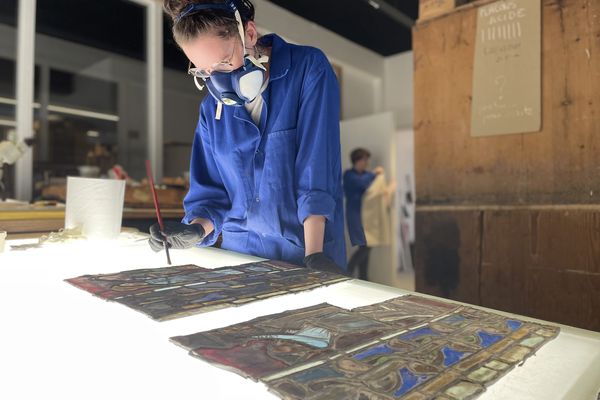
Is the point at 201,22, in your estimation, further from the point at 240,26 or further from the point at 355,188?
the point at 355,188

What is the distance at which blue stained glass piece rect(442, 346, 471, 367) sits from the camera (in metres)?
0.48

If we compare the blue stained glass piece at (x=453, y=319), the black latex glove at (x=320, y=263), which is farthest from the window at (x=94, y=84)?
the blue stained glass piece at (x=453, y=319)

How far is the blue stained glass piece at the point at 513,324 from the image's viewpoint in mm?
591

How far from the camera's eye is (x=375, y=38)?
5.21 metres

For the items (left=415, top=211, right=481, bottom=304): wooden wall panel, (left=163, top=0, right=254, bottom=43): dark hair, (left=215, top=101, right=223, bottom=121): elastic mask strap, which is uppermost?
(left=163, top=0, right=254, bottom=43): dark hair

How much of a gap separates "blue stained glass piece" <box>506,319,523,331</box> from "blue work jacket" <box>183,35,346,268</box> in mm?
592

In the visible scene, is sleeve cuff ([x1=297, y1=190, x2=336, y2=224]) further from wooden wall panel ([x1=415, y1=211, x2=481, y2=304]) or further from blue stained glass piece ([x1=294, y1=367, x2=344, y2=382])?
wooden wall panel ([x1=415, y1=211, x2=481, y2=304])

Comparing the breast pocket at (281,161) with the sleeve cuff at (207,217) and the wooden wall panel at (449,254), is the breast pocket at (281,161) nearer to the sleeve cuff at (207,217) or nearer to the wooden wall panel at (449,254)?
the sleeve cuff at (207,217)

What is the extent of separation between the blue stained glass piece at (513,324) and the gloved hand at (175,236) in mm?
839

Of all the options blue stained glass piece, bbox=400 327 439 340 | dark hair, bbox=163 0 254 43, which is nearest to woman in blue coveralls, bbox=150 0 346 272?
dark hair, bbox=163 0 254 43

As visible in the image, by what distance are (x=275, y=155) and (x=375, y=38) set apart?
4.47 metres

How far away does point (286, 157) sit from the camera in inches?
49.3

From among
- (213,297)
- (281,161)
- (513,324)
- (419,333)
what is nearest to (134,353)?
(213,297)

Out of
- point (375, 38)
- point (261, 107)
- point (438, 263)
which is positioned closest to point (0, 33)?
point (261, 107)
